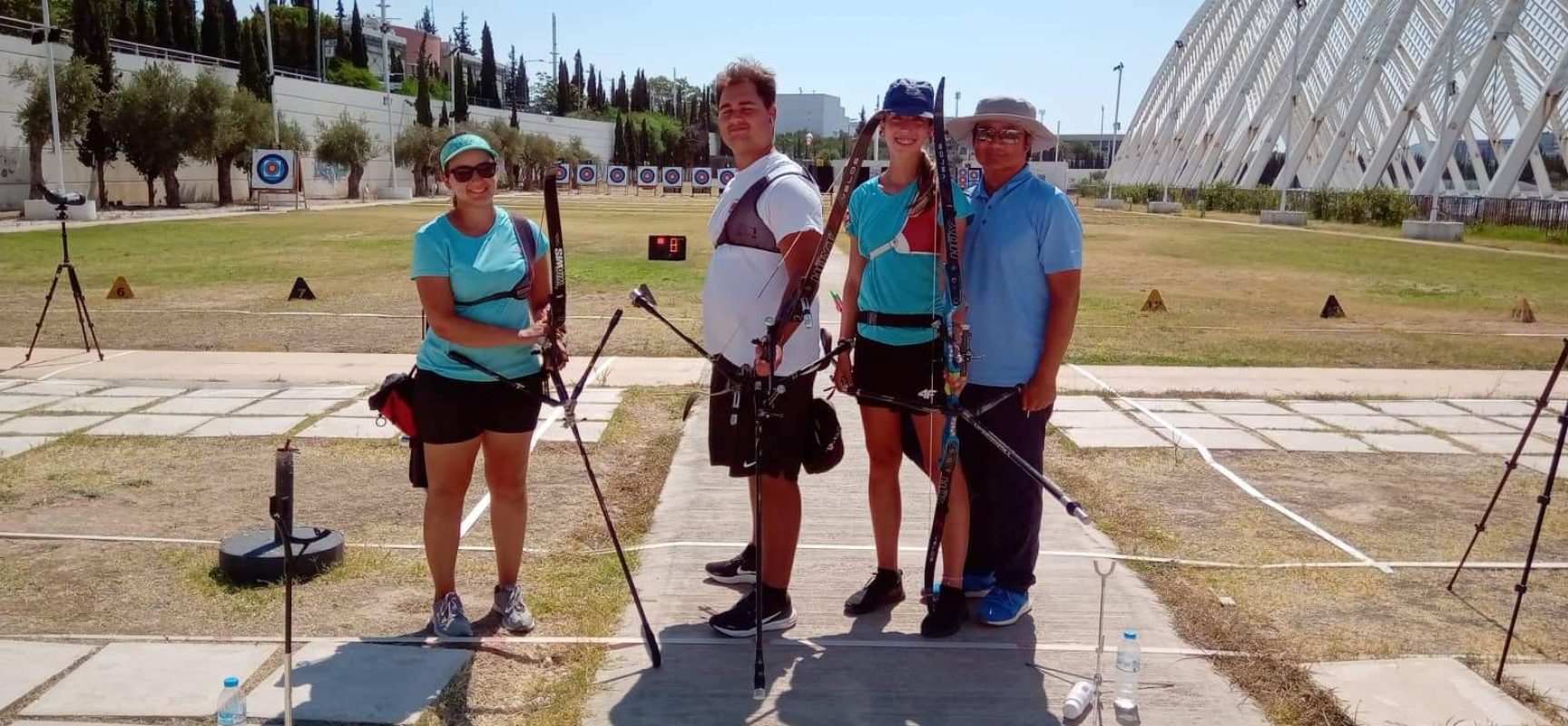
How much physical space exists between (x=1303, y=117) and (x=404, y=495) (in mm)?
69227

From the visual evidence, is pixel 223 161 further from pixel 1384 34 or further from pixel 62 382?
pixel 1384 34

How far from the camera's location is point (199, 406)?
7.83 meters

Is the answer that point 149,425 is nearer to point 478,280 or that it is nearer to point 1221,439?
point 478,280

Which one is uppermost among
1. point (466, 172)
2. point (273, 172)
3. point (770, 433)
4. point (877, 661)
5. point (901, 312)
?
point (273, 172)

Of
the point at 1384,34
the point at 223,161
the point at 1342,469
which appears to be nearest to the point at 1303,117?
the point at 1384,34

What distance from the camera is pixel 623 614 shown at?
4215mm

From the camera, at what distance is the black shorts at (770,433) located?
12.5 ft

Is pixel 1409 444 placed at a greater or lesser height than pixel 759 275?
lesser

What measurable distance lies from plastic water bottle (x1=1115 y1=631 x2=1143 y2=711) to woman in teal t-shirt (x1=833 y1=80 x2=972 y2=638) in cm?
77

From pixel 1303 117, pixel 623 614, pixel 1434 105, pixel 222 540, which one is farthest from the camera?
pixel 1303 117

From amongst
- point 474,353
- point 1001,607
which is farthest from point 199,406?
point 1001,607

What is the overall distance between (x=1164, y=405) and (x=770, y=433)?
17.9ft

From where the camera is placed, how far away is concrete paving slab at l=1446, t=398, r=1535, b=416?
847 cm

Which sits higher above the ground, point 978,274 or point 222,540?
point 978,274
